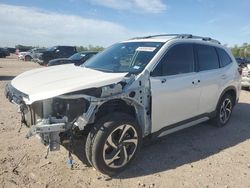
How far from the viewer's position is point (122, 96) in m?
4.01

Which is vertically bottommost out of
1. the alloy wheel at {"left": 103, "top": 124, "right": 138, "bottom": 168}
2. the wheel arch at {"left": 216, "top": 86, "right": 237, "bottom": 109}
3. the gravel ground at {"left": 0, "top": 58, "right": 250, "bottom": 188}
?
the gravel ground at {"left": 0, "top": 58, "right": 250, "bottom": 188}

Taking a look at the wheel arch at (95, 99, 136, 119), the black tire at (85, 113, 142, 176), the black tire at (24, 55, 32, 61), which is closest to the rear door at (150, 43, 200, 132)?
the wheel arch at (95, 99, 136, 119)

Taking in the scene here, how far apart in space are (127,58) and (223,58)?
2.55 meters

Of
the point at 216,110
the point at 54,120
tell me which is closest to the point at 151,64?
the point at 54,120

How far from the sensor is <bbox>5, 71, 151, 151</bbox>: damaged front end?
361 cm

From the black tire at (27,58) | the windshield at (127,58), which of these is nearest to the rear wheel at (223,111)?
the windshield at (127,58)

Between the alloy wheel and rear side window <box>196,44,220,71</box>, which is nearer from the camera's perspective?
the alloy wheel

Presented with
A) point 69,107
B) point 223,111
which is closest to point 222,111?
point 223,111

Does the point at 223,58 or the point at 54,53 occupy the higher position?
the point at 54,53

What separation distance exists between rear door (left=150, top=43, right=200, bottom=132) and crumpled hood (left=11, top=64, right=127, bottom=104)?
0.68 metres

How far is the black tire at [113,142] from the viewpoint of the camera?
3.86 metres

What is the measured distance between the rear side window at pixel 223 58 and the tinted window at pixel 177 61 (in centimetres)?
120

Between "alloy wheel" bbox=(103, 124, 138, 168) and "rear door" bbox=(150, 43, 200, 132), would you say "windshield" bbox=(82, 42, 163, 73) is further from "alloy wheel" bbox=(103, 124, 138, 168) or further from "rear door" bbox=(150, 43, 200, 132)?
"alloy wheel" bbox=(103, 124, 138, 168)

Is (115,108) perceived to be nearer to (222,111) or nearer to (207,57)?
(207,57)
